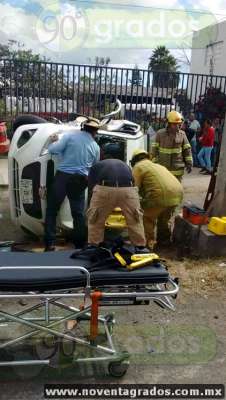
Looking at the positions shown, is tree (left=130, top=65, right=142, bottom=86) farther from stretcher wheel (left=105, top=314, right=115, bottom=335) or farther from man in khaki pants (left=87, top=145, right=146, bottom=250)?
stretcher wheel (left=105, top=314, right=115, bottom=335)

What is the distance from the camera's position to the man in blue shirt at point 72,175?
17.0ft

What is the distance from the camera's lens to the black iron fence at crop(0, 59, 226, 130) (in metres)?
11.6

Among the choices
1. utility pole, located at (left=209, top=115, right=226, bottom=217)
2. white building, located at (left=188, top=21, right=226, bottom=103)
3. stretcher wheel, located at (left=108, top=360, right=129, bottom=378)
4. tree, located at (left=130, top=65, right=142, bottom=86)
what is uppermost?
white building, located at (left=188, top=21, right=226, bottom=103)

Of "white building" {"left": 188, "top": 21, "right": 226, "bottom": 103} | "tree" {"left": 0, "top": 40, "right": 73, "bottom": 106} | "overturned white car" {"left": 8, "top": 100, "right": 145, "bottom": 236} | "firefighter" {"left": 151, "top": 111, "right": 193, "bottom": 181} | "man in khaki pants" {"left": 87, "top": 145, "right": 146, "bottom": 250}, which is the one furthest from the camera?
"white building" {"left": 188, "top": 21, "right": 226, "bottom": 103}

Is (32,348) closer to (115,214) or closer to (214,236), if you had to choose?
(115,214)

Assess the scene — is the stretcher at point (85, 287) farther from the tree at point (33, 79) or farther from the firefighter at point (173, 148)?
the tree at point (33, 79)

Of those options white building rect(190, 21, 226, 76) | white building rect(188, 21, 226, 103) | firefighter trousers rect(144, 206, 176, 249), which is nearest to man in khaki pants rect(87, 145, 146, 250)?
firefighter trousers rect(144, 206, 176, 249)

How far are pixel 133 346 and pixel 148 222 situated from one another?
6.75 feet

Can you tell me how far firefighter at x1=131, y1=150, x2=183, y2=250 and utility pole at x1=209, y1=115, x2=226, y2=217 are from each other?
1.90ft

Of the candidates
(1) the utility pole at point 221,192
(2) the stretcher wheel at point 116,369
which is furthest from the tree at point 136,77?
(2) the stretcher wheel at point 116,369

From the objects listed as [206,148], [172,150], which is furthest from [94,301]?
[206,148]

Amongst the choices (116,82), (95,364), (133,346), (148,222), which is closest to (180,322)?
(133,346)

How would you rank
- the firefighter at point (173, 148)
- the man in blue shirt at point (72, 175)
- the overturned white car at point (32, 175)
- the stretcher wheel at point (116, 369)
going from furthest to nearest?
the firefighter at point (173, 148) < the overturned white car at point (32, 175) < the man in blue shirt at point (72, 175) < the stretcher wheel at point (116, 369)

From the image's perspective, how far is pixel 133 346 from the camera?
11.8 feet
